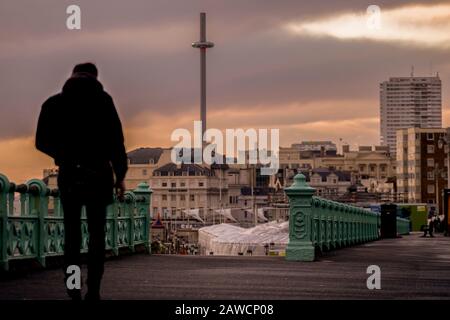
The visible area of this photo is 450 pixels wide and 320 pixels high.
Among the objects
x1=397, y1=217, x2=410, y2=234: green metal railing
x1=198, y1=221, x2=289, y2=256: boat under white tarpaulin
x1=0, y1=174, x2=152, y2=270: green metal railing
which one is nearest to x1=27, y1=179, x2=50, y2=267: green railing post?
x1=0, y1=174, x2=152, y2=270: green metal railing

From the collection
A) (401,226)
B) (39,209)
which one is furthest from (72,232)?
(401,226)

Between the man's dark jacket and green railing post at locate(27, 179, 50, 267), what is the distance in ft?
21.1

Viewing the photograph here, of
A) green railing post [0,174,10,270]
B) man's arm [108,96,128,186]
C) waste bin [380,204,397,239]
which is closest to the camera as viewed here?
man's arm [108,96,128,186]

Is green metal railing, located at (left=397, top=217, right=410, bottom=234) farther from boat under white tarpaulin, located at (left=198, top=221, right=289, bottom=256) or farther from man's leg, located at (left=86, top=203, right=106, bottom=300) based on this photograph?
man's leg, located at (left=86, top=203, right=106, bottom=300)

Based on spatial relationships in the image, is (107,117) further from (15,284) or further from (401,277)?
(401,277)

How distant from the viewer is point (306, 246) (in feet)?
67.7

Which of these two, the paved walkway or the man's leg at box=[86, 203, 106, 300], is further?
the paved walkway

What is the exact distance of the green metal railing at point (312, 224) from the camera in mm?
20641

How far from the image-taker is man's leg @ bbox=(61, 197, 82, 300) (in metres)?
9.59

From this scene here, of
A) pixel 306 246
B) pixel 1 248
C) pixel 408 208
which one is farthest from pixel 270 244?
pixel 1 248

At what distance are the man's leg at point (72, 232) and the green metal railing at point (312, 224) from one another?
1089 centimetres

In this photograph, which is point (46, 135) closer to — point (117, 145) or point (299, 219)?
point (117, 145)

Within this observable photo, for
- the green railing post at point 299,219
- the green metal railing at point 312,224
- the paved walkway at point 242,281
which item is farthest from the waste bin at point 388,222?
the paved walkway at point 242,281

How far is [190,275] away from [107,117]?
6073 mm
